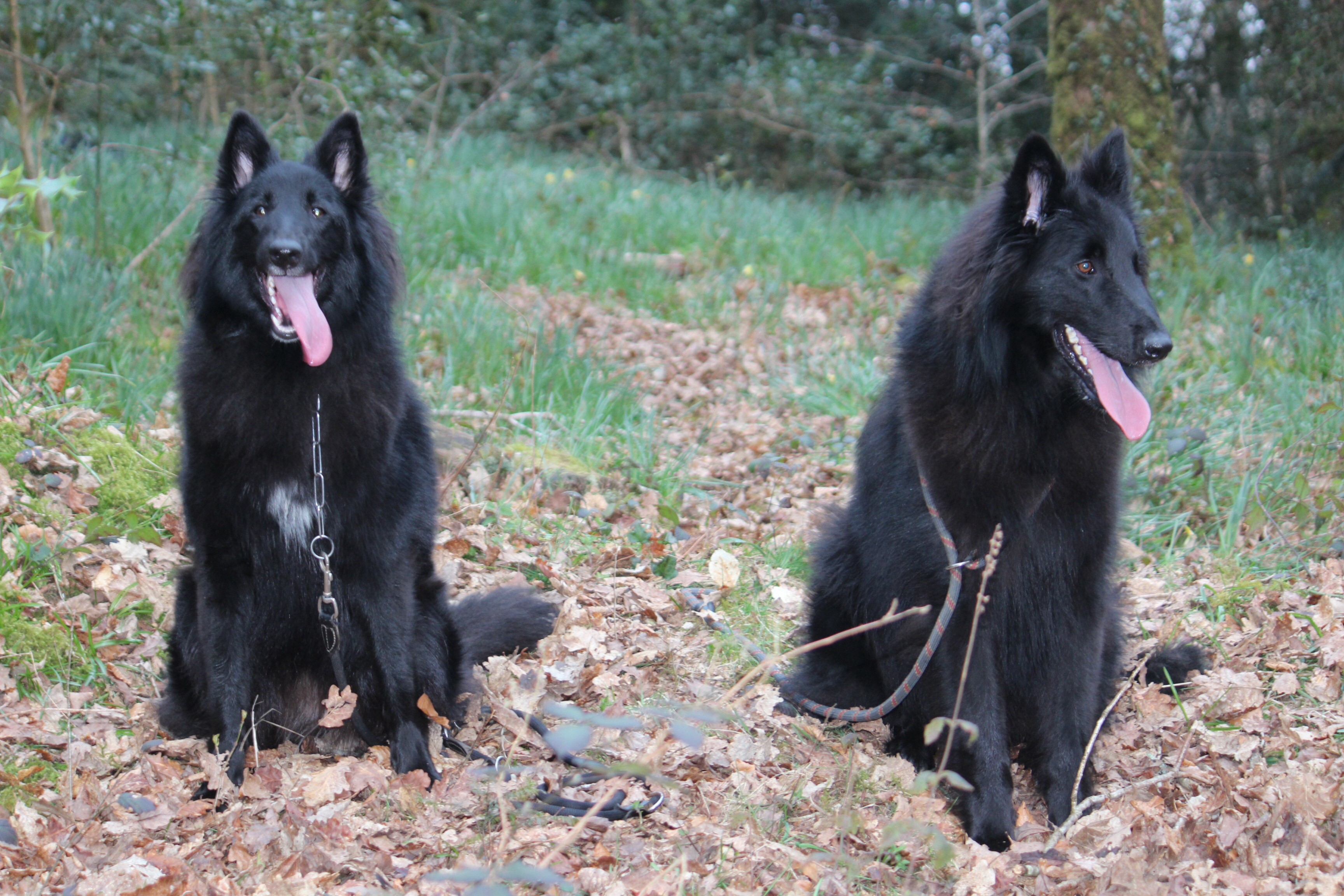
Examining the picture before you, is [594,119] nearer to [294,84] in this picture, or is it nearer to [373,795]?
[294,84]

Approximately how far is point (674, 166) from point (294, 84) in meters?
8.24

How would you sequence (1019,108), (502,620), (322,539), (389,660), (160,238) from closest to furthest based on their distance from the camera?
(322,539)
(389,660)
(502,620)
(160,238)
(1019,108)

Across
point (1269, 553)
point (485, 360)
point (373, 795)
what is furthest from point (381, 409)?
point (1269, 553)

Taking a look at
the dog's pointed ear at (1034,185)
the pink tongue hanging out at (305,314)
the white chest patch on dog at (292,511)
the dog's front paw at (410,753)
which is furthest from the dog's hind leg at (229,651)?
the dog's pointed ear at (1034,185)

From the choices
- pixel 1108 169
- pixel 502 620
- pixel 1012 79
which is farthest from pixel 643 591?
pixel 1012 79

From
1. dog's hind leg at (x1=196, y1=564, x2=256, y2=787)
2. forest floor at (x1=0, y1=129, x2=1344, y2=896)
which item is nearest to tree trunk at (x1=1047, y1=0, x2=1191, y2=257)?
forest floor at (x1=0, y1=129, x2=1344, y2=896)

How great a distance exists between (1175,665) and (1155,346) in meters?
1.27

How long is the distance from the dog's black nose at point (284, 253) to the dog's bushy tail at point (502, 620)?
1.27 metres

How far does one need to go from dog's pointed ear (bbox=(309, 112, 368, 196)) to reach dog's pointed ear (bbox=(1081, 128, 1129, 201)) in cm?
201

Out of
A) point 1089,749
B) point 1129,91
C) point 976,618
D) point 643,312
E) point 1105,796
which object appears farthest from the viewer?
point 643,312

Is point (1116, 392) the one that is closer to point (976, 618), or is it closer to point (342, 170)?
point (976, 618)

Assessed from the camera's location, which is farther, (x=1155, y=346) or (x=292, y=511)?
(x=292, y=511)

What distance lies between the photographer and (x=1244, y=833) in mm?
2566

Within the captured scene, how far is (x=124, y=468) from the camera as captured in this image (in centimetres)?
431
